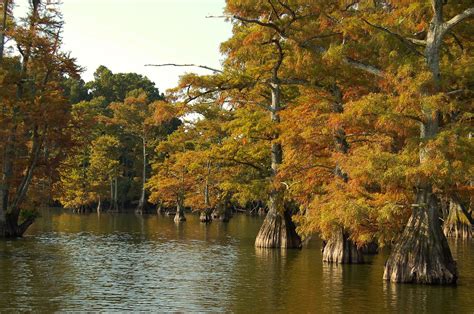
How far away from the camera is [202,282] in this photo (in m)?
→ 19.3

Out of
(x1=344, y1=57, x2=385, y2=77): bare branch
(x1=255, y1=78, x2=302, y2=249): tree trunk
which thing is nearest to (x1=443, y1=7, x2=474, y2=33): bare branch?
(x1=344, y1=57, x2=385, y2=77): bare branch

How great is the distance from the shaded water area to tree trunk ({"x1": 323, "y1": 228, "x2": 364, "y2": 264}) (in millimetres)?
760

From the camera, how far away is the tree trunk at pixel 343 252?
2441 centimetres

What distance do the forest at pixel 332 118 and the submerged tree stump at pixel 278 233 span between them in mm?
67

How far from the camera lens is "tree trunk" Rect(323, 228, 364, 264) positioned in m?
24.4

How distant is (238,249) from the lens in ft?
99.9

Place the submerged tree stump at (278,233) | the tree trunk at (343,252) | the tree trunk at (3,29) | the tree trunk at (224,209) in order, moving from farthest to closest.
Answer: the tree trunk at (224,209)
the tree trunk at (3,29)
the submerged tree stump at (278,233)
the tree trunk at (343,252)

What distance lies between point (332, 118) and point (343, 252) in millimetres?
7001

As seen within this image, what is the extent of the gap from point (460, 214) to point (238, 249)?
1495cm

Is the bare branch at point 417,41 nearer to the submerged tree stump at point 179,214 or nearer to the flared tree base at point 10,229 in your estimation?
the flared tree base at point 10,229

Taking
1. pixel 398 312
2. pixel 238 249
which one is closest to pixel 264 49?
pixel 238 249

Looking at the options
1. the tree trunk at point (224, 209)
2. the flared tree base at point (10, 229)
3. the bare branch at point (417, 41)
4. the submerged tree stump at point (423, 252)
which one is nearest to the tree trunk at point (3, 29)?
the flared tree base at point (10, 229)

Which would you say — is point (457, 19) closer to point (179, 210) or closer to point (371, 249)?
point (371, 249)

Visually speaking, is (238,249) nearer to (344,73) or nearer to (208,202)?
(344,73)
